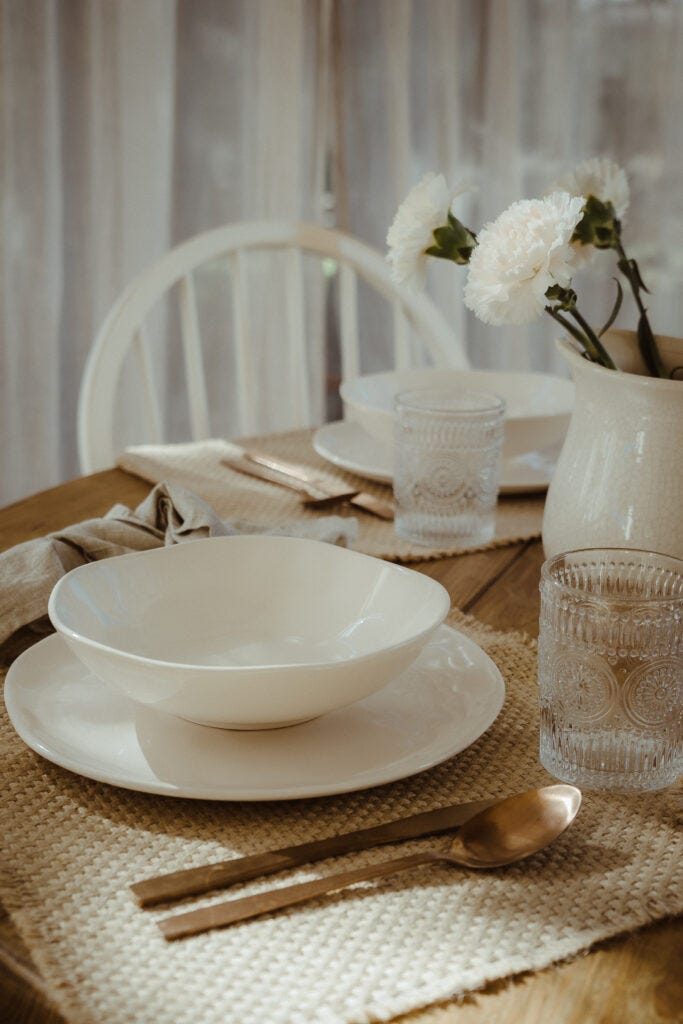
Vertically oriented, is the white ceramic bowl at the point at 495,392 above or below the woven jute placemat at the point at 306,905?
above

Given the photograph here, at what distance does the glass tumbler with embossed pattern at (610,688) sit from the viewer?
0.63m

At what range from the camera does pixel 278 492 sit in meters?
1.21

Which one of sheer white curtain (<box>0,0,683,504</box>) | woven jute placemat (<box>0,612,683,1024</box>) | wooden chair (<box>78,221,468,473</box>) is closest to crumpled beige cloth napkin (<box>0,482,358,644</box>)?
woven jute placemat (<box>0,612,683,1024</box>)

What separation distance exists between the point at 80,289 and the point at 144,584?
162 cm

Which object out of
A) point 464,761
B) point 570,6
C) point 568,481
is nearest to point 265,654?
point 464,761

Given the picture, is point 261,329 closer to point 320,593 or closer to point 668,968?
point 320,593

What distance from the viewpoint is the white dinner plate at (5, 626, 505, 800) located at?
2.00 ft

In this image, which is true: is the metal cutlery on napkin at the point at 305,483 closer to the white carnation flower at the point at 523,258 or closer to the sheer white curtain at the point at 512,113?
the white carnation flower at the point at 523,258

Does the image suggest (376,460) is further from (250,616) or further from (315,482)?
(250,616)

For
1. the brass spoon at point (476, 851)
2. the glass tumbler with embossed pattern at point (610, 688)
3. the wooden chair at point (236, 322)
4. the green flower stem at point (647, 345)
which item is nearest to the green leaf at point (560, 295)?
the green flower stem at point (647, 345)

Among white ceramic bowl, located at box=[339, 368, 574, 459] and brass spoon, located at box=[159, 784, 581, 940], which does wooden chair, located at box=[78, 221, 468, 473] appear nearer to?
white ceramic bowl, located at box=[339, 368, 574, 459]

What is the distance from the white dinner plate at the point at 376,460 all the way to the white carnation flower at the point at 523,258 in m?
0.44

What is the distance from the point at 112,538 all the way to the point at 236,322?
85cm

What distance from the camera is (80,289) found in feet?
7.44
